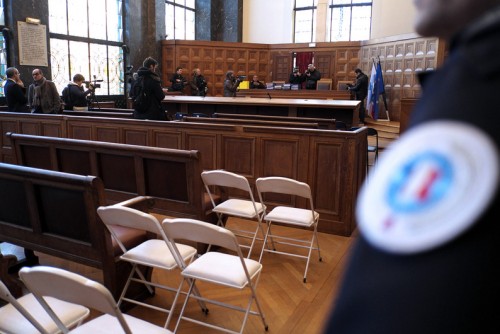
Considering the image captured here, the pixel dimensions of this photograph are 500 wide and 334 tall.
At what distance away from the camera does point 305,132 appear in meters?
4.88

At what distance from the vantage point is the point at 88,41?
13.2 metres

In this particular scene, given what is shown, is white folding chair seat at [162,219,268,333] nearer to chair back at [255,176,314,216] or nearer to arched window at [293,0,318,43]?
chair back at [255,176,314,216]

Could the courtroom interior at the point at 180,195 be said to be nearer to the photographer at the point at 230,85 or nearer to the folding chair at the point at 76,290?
the folding chair at the point at 76,290

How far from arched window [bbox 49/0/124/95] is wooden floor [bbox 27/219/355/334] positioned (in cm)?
977

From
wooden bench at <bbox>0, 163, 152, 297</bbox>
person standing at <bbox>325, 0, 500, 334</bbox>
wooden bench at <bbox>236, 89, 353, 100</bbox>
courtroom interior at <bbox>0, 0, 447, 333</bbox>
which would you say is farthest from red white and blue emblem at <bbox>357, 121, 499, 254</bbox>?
wooden bench at <bbox>236, 89, 353, 100</bbox>

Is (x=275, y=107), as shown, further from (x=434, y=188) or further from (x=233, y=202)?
(x=434, y=188)

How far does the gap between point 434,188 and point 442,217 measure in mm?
29

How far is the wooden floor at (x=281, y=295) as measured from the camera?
2904 mm

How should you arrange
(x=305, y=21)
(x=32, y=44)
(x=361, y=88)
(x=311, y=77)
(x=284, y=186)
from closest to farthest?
(x=284, y=186), (x=32, y=44), (x=361, y=88), (x=311, y=77), (x=305, y=21)

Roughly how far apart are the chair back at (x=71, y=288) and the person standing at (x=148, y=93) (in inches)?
203

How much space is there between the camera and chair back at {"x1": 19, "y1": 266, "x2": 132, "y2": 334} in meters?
1.67

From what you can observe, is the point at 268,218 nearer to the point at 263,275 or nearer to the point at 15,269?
the point at 263,275

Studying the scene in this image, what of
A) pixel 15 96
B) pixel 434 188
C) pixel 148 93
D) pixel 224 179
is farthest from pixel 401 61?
pixel 434 188

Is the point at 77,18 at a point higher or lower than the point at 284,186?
higher
